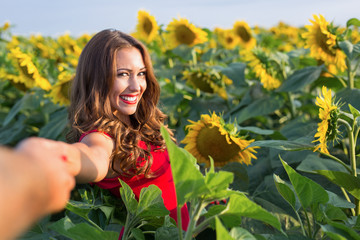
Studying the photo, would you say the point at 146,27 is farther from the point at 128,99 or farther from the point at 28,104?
the point at 128,99

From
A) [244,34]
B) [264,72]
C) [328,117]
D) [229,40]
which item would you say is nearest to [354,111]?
[328,117]

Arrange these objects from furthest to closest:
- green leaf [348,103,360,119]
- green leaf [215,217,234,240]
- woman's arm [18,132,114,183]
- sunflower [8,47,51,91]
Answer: sunflower [8,47,51,91]
green leaf [348,103,360,119]
green leaf [215,217,234,240]
woman's arm [18,132,114,183]

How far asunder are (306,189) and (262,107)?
1015mm

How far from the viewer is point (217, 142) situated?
1.35 meters

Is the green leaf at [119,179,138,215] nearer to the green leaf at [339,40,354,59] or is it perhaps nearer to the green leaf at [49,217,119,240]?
the green leaf at [49,217,119,240]

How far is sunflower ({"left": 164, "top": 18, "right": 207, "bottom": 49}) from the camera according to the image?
235cm

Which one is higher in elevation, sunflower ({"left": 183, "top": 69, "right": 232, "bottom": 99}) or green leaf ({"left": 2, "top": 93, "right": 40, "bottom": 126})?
sunflower ({"left": 183, "top": 69, "right": 232, "bottom": 99})

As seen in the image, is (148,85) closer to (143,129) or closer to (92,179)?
(143,129)

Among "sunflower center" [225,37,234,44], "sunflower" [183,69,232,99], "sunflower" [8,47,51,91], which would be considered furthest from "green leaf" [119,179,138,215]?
"sunflower center" [225,37,234,44]

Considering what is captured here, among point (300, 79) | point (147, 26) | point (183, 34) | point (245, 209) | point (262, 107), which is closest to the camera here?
point (245, 209)

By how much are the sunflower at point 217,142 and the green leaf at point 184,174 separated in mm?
639

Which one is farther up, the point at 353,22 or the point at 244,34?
the point at 353,22

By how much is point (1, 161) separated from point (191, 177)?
1.10 ft

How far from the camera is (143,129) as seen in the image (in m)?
1.26
